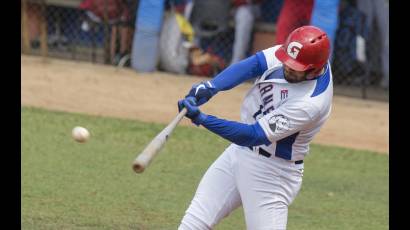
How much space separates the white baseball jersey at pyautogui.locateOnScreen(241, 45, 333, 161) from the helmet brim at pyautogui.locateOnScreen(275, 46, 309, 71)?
0.15m

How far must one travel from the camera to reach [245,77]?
18.7 feet

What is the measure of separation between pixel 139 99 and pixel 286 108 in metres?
6.90

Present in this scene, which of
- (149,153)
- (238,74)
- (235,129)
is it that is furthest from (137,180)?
(149,153)

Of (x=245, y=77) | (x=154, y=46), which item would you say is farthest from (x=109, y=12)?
(x=245, y=77)

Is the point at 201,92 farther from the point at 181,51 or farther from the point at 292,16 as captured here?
the point at 181,51

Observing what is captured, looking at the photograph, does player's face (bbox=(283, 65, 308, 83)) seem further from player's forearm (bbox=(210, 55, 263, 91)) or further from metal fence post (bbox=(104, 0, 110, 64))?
metal fence post (bbox=(104, 0, 110, 64))

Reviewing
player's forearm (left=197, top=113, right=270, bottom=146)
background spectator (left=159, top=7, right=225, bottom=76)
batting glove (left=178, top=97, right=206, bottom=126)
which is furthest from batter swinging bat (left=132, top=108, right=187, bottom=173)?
background spectator (left=159, top=7, right=225, bottom=76)

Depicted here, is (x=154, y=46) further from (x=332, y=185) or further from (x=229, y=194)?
(x=229, y=194)

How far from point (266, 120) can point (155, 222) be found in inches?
86.7

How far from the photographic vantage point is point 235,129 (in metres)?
5.35

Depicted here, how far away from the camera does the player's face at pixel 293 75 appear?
542 cm

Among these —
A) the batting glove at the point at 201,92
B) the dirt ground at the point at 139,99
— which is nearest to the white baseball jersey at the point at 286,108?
the batting glove at the point at 201,92

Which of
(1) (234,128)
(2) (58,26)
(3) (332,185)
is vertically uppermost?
(1) (234,128)

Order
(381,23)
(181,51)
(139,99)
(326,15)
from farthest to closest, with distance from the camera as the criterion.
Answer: (181,51) < (381,23) < (326,15) < (139,99)
